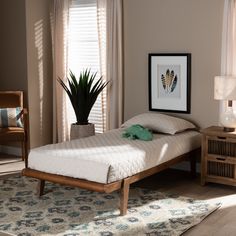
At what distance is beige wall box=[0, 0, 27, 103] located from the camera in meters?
5.58

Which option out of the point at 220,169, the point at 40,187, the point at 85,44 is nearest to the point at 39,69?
the point at 85,44

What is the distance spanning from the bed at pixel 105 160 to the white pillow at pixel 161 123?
109mm

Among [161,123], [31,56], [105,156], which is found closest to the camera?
[105,156]

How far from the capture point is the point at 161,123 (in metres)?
4.68

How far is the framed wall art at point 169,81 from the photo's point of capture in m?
4.89

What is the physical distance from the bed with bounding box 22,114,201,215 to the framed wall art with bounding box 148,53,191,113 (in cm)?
56

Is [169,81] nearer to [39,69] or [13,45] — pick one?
[39,69]

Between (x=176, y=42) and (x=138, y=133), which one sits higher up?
(x=176, y=42)

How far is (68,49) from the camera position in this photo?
18.8 ft

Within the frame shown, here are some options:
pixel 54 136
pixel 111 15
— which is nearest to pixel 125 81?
pixel 111 15

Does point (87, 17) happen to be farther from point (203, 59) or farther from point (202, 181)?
point (202, 181)

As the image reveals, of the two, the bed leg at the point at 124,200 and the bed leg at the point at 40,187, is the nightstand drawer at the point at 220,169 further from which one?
the bed leg at the point at 40,187

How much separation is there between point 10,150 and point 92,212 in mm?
2584

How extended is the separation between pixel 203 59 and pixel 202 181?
4.24 feet
